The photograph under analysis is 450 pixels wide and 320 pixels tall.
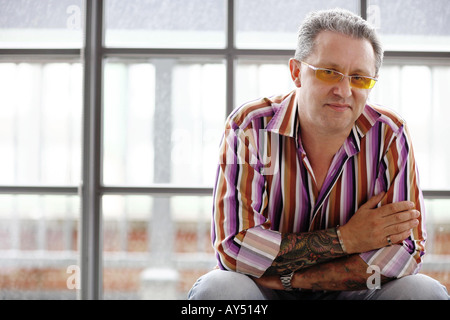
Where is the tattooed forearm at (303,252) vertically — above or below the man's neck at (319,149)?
below

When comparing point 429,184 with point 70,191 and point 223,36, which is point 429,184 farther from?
point 70,191

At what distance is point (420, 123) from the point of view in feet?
8.09

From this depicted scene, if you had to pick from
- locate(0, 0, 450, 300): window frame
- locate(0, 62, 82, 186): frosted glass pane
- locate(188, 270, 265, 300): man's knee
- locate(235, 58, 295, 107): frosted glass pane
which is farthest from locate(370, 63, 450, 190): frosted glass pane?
locate(0, 62, 82, 186): frosted glass pane

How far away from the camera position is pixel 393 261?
1573mm

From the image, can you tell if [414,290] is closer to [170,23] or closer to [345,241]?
[345,241]

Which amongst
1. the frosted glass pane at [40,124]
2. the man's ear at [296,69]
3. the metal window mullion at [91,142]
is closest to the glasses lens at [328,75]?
the man's ear at [296,69]

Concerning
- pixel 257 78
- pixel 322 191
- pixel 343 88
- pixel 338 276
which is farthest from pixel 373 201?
pixel 257 78

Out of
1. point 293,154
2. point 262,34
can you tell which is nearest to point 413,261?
point 293,154

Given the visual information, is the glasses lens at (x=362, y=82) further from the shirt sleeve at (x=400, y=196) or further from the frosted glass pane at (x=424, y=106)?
the frosted glass pane at (x=424, y=106)

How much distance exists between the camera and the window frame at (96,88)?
2.39m

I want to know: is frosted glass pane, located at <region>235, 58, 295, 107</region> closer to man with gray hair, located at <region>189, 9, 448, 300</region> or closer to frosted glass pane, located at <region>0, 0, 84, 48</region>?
man with gray hair, located at <region>189, 9, 448, 300</region>

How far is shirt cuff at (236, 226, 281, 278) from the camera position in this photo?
1559 mm

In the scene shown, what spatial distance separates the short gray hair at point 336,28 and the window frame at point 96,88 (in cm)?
68

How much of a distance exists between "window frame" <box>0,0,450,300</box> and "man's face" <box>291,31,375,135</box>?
765 millimetres
